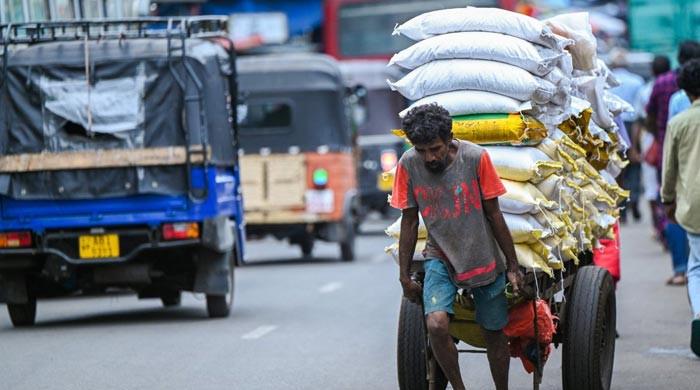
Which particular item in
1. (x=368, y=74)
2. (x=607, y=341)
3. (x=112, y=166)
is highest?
(x=368, y=74)

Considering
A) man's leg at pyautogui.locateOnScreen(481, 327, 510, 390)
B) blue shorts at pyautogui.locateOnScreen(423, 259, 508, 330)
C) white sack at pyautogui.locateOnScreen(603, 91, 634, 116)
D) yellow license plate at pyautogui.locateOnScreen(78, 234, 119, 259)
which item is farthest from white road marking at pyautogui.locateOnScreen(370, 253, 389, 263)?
blue shorts at pyautogui.locateOnScreen(423, 259, 508, 330)

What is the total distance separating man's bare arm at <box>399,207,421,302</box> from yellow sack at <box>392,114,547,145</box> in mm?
606

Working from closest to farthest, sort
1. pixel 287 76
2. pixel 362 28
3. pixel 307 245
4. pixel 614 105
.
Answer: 1. pixel 614 105
2. pixel 287 76
3. pixel 307 245
4. pixel 362 28

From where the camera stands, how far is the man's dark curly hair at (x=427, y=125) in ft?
23.6

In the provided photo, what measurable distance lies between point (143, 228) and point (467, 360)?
3623 mm

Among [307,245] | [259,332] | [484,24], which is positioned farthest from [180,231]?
[307,245]

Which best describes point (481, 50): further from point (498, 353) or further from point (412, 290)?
point (498, 353)

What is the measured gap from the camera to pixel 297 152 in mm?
21469

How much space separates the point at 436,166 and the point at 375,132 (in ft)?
73.8

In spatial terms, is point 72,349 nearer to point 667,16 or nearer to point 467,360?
point 467,360

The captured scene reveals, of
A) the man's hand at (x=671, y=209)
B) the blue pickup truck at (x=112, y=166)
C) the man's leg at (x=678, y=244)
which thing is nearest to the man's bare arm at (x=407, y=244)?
the man's hand at (x=671, y=209)

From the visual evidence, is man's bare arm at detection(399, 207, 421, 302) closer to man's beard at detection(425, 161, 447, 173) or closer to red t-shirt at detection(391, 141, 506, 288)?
red t-shirt at detection(391, 141, 506, 288)

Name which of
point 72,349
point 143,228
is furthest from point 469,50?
point 143,228

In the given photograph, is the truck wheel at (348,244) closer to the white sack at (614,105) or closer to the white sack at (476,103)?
the white sack at (614,105)
